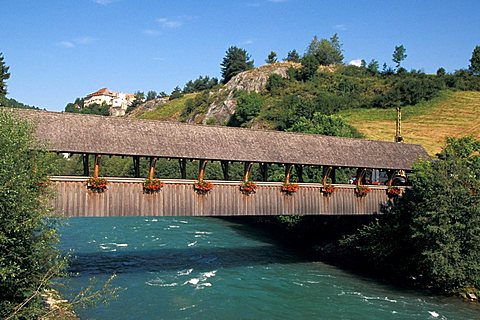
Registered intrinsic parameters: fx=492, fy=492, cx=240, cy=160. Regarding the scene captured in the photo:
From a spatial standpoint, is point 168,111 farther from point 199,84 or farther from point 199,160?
point 199,160

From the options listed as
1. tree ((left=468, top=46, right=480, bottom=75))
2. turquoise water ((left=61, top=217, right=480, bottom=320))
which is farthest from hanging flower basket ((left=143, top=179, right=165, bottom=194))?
tree ((left=468, top=46, right=480, bottom=75))

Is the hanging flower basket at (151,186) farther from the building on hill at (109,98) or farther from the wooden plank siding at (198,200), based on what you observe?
the building on hill at (109,98)

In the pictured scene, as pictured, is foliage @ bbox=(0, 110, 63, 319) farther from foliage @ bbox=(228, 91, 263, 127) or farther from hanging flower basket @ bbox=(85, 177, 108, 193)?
foliage @ bbox=(228, 91, 263, 127)

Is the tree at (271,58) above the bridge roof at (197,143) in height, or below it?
above

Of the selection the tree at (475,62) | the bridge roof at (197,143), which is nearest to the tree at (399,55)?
the tree at (475,62)

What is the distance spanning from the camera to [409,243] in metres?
25.3

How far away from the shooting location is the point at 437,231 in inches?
871

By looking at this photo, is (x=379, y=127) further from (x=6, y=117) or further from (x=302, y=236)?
(x=6, y=117)

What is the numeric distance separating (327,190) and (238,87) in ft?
201

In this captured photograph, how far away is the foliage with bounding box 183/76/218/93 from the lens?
377ft

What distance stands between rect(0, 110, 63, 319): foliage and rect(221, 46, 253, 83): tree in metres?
90.0

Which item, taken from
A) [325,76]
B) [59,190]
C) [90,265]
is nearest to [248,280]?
[90,265]

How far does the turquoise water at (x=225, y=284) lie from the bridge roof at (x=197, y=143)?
5.84 meters

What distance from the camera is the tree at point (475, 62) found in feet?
272
